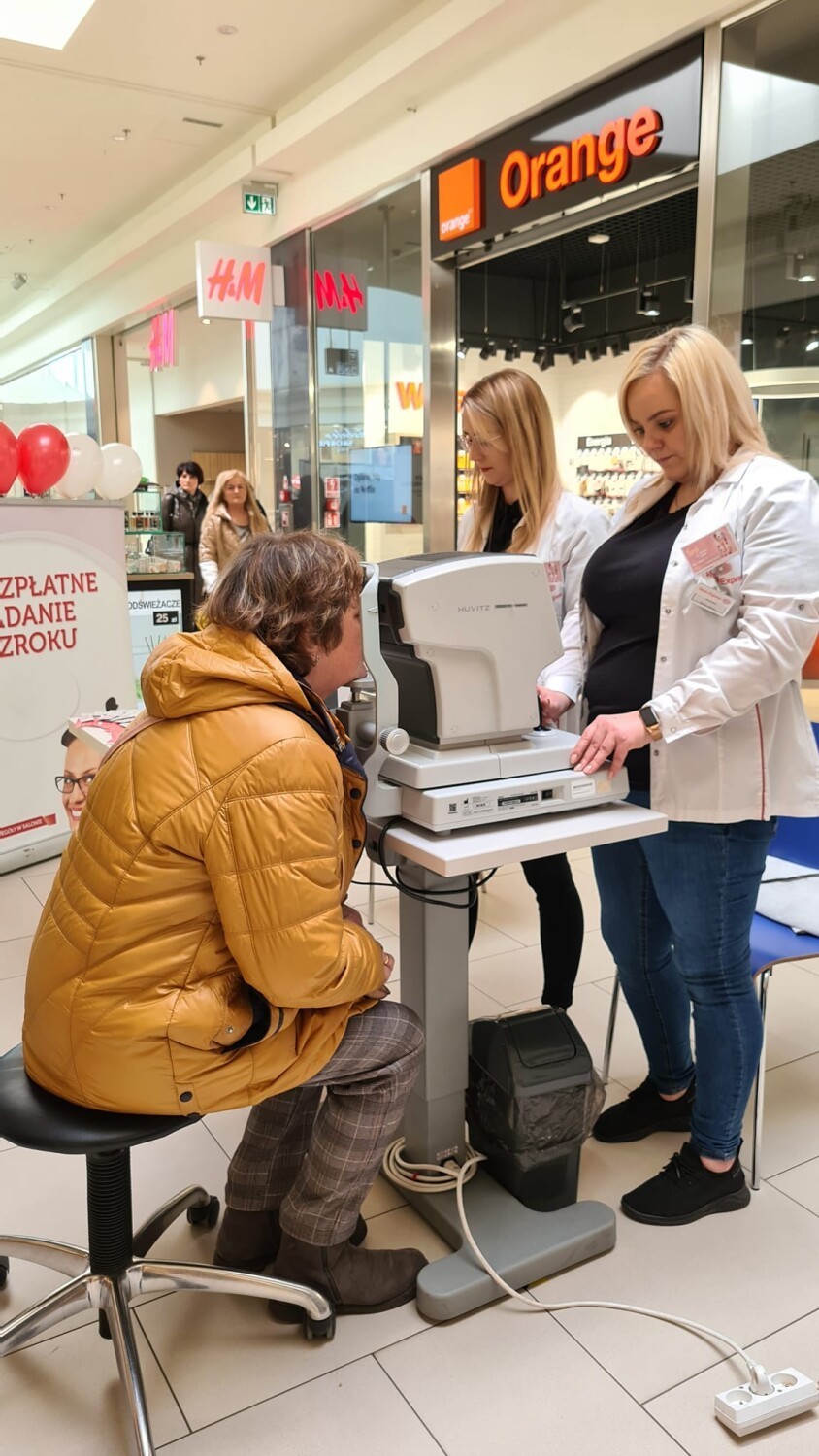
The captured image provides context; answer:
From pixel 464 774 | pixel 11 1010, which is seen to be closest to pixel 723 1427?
pixel 464 774

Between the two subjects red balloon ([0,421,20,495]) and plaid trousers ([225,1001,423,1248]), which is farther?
red balloon ([0,421,20,495])

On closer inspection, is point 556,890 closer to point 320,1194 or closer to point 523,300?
point 320,1194

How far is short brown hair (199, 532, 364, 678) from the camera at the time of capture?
57.7 inches

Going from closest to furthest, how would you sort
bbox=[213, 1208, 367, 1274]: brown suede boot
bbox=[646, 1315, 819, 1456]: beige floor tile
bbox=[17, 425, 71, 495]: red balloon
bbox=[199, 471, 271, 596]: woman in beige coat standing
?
bbox=[646, 1315, 819, 1456]: beige floor tile < bbox=[213, 1208, 367, 1274]: brown suede boot < bbox=[17, 425, 71, 495]: red balloon < bbox=[199, 471, 271, 596]: woman in beige coat standing

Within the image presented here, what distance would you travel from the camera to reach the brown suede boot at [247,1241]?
1.77 m

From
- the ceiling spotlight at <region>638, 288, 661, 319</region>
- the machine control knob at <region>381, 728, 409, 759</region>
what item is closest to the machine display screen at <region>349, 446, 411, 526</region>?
the ceiling spotlight at <region>638, 288, 661, 319</region>

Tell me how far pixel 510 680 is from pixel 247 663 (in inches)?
17.8

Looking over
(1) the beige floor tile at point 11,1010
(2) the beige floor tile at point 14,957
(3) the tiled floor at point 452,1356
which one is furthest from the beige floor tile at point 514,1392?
(2) the beige floor tile at point 14,957

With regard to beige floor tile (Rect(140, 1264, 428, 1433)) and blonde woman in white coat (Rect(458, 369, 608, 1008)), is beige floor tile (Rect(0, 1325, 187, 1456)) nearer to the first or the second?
beige floor tile (Rect(140, 1264, 428, 1433))

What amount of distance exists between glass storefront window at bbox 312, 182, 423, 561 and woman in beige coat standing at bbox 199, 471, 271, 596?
2.59ft

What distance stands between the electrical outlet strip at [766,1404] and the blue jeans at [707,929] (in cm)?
45

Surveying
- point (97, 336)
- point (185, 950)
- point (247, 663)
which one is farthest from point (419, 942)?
point (97, 336)

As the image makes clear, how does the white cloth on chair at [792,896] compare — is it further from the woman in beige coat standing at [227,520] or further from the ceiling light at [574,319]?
the ceiling light at [574,319]

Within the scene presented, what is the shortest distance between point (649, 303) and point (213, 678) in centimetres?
634
